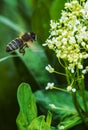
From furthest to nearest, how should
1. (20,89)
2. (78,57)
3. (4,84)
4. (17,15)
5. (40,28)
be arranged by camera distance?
(17,15) → (4,84) → (40,28) → (20,89) → (78,57)

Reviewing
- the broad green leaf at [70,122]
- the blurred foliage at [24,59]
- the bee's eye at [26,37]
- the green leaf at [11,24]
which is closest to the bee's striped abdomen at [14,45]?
the bee's eye at [26,37]

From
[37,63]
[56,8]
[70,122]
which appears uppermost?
[56,8]

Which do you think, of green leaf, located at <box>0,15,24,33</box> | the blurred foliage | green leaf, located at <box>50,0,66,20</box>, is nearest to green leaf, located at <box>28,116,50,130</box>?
the blurred foliage

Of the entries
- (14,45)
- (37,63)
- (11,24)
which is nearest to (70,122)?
(14,45)

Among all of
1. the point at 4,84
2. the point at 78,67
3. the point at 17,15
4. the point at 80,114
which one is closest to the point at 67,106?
the point at 80,114

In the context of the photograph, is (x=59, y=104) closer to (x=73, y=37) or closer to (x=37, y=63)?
(x=37, y=63)

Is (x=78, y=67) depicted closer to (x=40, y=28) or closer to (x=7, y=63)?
(x=40, y=28)
